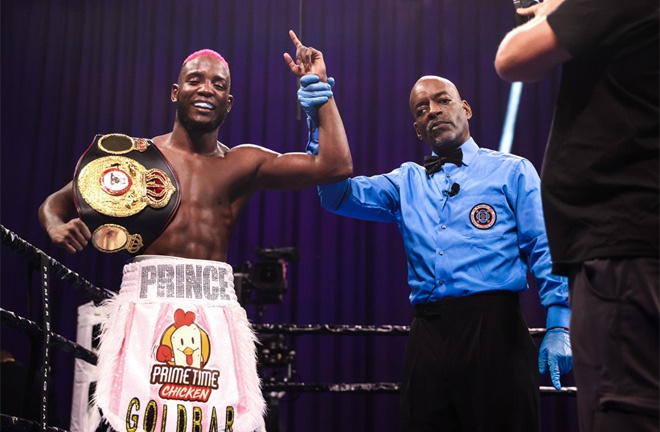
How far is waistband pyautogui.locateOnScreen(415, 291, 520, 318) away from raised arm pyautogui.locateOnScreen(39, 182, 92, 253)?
999mm

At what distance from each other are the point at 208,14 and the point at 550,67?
4864 mm

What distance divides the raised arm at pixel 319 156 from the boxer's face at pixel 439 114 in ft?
1.32

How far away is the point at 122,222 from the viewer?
6.77 ft

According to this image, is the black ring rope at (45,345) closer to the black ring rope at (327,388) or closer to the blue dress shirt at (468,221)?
the blue dress shirt at (468,221)

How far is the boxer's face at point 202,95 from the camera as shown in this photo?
7.22 ft

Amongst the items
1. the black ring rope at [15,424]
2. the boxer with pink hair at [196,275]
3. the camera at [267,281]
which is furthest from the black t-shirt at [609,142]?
the camera at [267,281]

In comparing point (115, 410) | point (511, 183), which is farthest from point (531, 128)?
point (115, 410)

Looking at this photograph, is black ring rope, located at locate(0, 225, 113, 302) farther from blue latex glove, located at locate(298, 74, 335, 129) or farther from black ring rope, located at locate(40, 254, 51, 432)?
blue latex glove, located at locate(298, 74, 335, 129)

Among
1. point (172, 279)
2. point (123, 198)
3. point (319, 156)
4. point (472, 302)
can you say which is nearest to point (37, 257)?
point (123, 198)

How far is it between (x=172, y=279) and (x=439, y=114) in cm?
104

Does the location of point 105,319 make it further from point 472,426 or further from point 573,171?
point 573,171

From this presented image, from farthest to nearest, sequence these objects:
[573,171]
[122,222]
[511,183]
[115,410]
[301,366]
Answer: [301,366] < [511,183] < [122,222] < [115,410] < [573,171]

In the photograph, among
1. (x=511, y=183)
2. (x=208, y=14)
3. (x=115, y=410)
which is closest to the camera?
(x=115, y=410)

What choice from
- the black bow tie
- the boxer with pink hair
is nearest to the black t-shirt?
the boxer with pink hair
